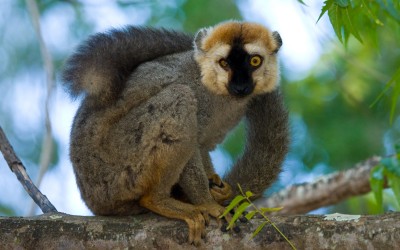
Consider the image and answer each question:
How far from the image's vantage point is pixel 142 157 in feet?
18.4

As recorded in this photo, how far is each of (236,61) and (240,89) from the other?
12.7 inches

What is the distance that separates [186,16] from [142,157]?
533 cm

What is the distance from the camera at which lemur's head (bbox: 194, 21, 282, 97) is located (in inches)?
249

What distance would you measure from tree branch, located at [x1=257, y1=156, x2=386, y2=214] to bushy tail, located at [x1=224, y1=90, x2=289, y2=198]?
206 cm

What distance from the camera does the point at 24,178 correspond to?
5.90 meters

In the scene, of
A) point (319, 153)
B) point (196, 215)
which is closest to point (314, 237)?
point (196, 215)

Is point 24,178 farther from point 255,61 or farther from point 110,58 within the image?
point 255,61

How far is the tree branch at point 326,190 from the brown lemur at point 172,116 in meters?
2.08

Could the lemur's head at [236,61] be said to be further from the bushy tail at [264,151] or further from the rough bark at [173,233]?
the rough bark at [173,233]

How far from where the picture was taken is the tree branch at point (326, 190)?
319 inches

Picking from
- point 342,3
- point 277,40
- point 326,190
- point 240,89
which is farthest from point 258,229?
point 326,190

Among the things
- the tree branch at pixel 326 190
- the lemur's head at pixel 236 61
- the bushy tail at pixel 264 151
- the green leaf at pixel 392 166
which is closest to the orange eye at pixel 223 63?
the lemur's head at pixel 236 61

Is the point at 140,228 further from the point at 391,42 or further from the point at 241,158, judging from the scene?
the point at 391,42

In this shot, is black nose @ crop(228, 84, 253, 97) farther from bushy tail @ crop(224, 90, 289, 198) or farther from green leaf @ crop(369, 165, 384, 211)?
green leaf @ crop(369, 165, 384, 211)
